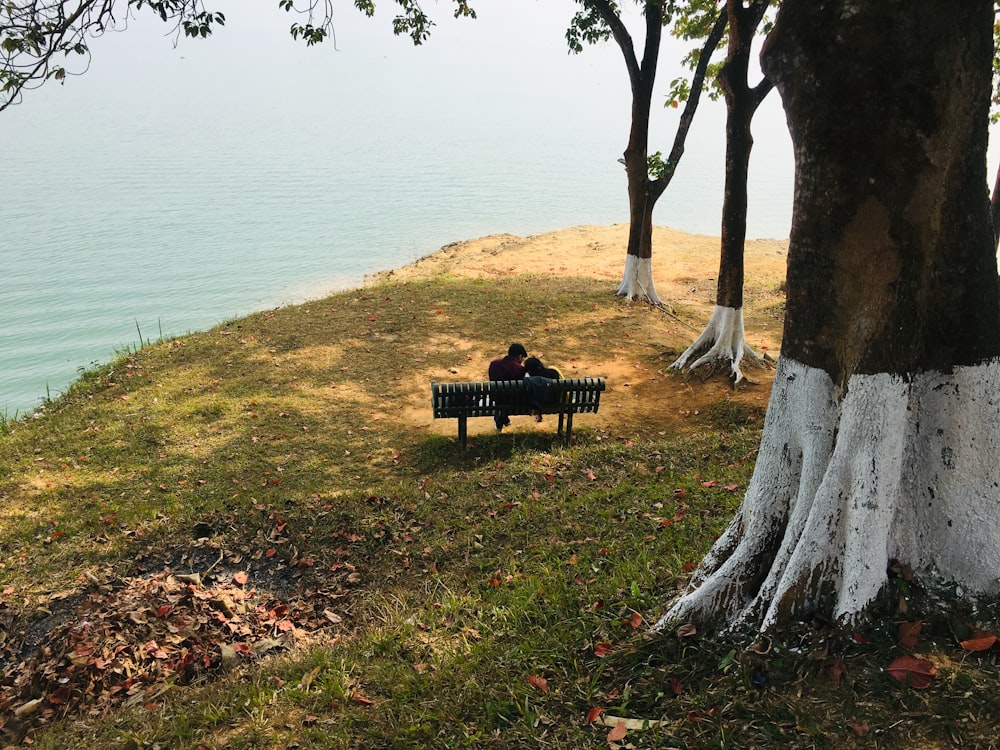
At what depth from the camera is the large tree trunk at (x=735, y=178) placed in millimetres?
10445

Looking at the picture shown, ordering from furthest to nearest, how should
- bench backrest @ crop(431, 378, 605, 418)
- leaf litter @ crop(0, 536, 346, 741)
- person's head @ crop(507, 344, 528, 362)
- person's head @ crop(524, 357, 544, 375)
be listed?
person's head @ crop(507, 344, 528, 362), person's head @ crop(524, 357, 544, 375), bench backrest @ crop(431, 378, 605, 418), leaf litter @ crop(0, 536, 346, 741)

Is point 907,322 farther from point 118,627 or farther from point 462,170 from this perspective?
point 462,170

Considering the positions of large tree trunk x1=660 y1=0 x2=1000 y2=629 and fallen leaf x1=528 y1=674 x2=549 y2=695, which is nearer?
large tree trunk x1=660 y1=0 x2=1000 y2=629

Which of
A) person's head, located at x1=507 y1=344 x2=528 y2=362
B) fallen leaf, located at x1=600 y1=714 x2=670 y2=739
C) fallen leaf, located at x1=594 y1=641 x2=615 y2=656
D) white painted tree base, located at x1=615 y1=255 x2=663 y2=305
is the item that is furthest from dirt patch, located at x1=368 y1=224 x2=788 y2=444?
fallen leaf, located at x1=600 y1=714 x2=670 y2=739

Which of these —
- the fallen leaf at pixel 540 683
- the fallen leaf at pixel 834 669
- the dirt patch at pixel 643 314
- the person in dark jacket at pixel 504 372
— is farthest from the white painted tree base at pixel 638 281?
the fallen leaf at pixel 834 669

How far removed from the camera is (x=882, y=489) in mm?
3303

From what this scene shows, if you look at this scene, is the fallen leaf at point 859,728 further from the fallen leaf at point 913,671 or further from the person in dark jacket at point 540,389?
the person in dark jacket at point 540,389

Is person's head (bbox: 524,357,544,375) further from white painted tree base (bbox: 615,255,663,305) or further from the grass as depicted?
white painted tree base (bbox: 615,255,663,305)

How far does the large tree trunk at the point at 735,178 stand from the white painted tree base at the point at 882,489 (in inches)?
297

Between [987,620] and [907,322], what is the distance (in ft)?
4.75

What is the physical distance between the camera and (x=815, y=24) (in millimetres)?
3217

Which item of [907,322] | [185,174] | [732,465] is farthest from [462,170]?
[907,322]

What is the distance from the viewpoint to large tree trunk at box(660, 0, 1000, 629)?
3.11 meters

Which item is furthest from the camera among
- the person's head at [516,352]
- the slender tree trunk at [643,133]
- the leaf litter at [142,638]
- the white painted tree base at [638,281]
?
the white painted tree base at [638,281]
